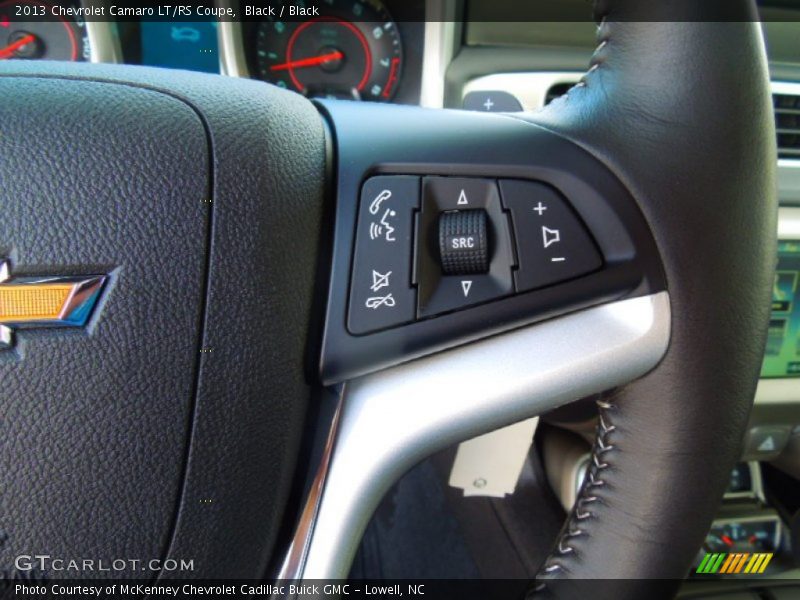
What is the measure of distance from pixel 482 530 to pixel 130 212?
111 cm

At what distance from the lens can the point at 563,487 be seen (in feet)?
3.74

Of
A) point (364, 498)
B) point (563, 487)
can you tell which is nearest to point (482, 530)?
point (563, 487)

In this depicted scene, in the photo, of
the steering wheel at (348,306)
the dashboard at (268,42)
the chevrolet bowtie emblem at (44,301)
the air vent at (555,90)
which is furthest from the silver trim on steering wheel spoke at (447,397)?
the dashboard at (268,42)

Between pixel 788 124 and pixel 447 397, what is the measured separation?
0.99m

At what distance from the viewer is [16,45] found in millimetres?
1484

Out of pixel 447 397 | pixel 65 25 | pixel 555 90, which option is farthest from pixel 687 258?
pixel 65 25

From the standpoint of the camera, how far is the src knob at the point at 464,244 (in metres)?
0.56

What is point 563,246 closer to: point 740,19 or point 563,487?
point 740,19

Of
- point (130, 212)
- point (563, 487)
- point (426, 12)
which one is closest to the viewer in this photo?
point (130, 212)

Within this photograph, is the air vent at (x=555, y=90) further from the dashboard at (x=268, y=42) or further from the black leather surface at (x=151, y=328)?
the black leather surface at (x=151, y=328)

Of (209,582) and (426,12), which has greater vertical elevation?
(426,12)

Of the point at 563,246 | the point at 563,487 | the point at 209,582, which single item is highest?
the point at 563,246

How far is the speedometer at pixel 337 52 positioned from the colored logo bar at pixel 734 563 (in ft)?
3.64

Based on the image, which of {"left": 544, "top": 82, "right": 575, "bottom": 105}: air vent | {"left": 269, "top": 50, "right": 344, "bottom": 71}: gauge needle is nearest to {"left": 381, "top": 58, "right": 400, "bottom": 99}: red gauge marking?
{"left": 269, "top": 50, "right": 344, "bottom": 71}: gauge needle
